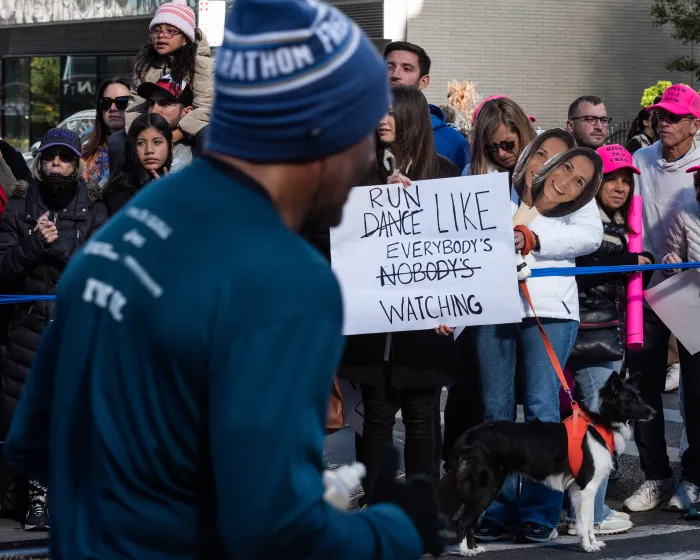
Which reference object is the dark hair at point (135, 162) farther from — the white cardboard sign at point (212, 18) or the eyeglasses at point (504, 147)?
the white cardboard sign at point (212, 18)

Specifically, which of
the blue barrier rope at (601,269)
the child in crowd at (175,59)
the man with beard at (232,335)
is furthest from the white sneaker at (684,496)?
the man with beard at (232,335)

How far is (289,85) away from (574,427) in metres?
4.48

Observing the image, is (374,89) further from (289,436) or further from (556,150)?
(556,150)

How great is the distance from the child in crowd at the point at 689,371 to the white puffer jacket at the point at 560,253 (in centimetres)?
84

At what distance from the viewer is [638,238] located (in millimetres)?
6773

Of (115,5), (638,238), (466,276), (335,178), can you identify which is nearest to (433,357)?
(466,276)

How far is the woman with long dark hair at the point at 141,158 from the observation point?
21.8 feet

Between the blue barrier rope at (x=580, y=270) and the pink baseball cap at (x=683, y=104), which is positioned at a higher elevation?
the pink baseball cap at (x=683, y=104)

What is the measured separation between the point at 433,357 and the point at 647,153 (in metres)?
2.24

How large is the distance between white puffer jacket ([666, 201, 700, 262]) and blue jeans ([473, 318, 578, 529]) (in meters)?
1.07

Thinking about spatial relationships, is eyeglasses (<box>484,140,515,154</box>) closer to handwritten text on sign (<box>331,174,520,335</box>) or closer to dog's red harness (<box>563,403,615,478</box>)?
handwritten text on sign (<box>331,174,520,335</box>)

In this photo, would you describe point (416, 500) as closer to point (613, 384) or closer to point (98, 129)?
point (613, 384)

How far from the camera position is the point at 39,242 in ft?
20.4

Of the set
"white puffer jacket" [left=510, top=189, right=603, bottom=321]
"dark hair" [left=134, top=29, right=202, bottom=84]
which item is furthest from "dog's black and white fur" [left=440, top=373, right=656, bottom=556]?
"dark hair" [left=134, top=29, right=202, bottom=84]
